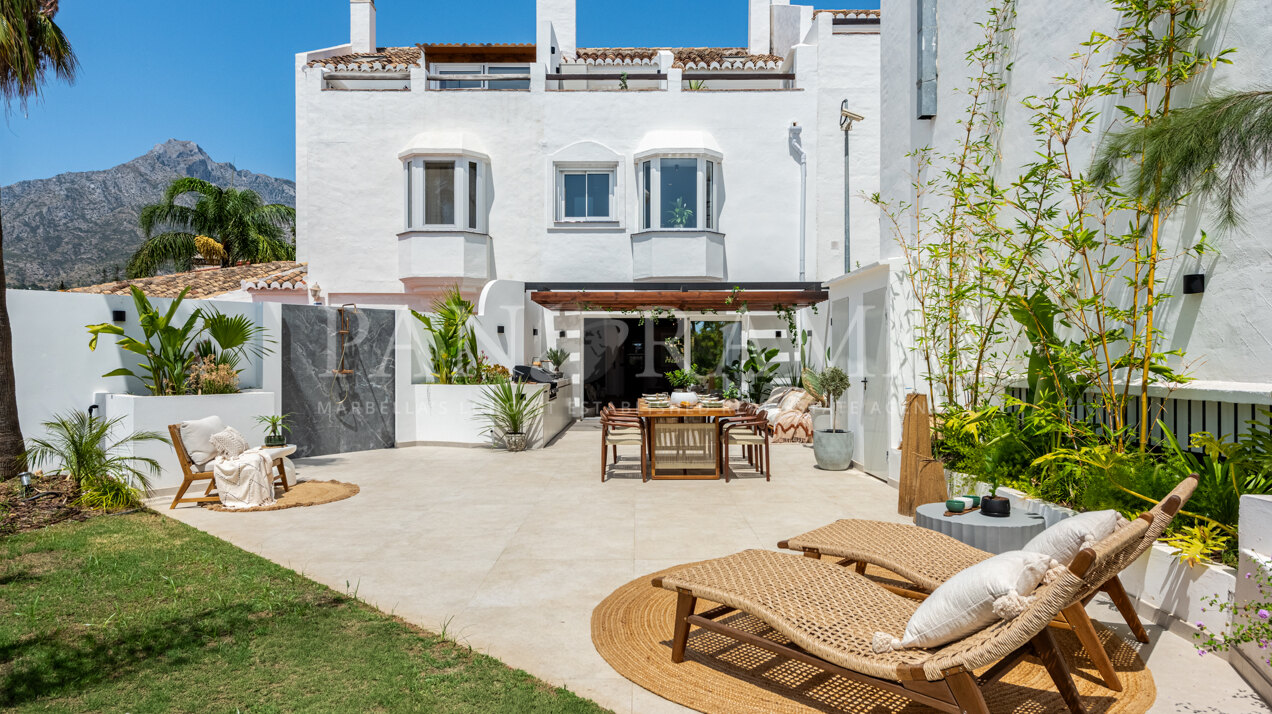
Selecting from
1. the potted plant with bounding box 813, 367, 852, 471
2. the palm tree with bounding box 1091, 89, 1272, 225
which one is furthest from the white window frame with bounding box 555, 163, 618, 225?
the palm tree with bounding box 1091, 89, 1272, 225

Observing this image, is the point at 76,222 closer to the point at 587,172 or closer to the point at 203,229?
the point at 203,229

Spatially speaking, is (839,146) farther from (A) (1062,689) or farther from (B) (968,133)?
(A) (1062,689)

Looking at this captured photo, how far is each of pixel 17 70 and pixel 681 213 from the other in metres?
10.8

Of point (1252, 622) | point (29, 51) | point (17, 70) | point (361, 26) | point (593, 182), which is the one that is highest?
point (361, 26)

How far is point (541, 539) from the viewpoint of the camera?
228 inches

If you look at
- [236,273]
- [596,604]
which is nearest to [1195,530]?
[596,604]

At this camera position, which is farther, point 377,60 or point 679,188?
point 377,60

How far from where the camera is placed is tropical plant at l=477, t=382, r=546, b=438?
1108cm

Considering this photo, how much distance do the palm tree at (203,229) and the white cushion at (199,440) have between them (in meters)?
20.8

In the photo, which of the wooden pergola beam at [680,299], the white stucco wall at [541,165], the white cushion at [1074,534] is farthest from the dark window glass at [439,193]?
the white cushion at [1074,534]

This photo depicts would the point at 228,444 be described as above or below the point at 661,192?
below

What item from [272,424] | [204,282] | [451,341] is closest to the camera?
[272,424]

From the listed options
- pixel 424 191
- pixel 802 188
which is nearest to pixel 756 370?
pixel 802 188

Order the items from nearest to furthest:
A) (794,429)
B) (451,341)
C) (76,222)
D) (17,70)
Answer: (17,70), (451,341), (794,429), (76,222)
